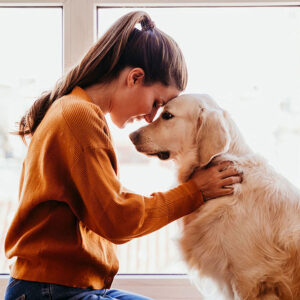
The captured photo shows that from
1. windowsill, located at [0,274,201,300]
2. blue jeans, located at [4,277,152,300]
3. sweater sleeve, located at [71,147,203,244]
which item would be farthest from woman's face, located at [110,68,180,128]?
windowsill, located at [0,274,201,300]

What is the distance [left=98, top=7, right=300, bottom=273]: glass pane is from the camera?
173 centimetres

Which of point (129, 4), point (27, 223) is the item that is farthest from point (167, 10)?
point (27, 223)

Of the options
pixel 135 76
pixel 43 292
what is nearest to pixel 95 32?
→ pixel 135 76

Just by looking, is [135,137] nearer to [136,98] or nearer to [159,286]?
[136,98]

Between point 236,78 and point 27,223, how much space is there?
1.10 metres

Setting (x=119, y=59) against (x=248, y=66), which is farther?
(x=248, y=66)

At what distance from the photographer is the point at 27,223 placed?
1.08m

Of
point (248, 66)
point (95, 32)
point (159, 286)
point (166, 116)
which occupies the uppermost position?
point (95, 32)

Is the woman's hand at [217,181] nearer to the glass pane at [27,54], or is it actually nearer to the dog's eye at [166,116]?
the dog's eye at [166,116]

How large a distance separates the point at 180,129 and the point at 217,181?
0.78 feet

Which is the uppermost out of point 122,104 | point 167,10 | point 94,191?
point 167,10

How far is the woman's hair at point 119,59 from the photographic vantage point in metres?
1.23

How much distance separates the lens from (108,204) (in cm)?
102

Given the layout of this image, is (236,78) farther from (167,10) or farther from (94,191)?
(94,191)
